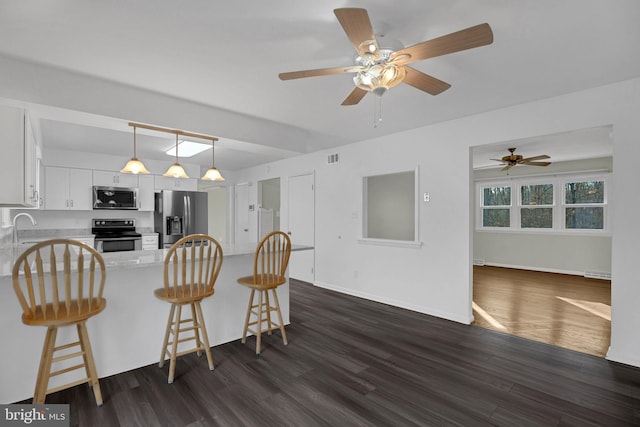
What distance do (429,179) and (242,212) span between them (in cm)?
468

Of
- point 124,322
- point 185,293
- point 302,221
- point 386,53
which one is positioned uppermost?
point 386,53

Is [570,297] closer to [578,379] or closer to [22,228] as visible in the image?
[578,379]

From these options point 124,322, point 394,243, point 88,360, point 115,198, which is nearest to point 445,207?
point 394,243

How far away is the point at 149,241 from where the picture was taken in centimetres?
583

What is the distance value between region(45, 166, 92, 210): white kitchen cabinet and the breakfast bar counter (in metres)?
2.93

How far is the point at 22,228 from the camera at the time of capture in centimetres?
503

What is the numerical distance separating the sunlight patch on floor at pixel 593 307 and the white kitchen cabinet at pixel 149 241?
6837mm

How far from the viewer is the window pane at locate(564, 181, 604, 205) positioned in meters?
6.11

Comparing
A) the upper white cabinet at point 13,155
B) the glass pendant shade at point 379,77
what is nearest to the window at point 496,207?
the glass pendant shade at point 379,77

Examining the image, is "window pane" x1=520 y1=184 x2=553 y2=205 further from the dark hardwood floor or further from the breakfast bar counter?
the breakfast bar counter

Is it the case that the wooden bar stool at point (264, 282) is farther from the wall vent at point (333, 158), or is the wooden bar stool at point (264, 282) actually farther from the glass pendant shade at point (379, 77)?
the wall vent at point (333, 158)

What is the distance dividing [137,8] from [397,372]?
119 inches

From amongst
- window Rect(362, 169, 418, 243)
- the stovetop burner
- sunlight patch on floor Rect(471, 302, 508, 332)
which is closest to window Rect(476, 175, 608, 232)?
window Rect(362, 169, 418, 243)

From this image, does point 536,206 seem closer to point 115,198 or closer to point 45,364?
point 45,364
